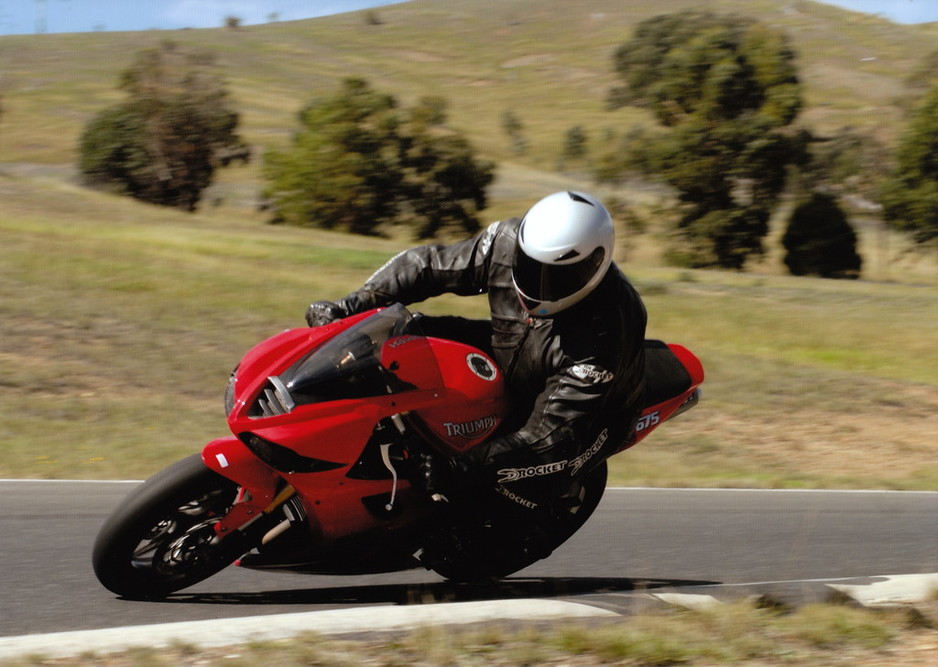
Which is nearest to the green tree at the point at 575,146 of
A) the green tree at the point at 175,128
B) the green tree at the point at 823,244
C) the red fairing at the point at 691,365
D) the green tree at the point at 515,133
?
the green tree at the point at 515,133

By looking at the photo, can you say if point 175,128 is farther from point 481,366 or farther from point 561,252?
point 561,252

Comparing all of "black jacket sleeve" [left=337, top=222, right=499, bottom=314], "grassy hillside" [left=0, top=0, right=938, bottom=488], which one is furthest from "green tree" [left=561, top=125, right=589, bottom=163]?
"black jacket sleeve" [left=337, top=222, right=499, bottom=314]

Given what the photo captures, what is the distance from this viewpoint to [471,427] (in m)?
4.47

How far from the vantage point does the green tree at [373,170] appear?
118ft

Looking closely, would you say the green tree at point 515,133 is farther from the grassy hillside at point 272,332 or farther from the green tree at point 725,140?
the grassy hillside at point 272,332

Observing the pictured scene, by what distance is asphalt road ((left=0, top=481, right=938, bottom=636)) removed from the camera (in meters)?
4.47

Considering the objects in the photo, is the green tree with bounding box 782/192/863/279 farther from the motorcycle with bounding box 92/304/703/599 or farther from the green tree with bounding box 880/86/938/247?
the motorcycle with bounding box 92/304/703/599

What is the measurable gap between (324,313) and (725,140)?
33716 millimetres

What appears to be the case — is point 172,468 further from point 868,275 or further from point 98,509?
point 868,275

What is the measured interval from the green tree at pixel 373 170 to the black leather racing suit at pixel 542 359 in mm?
31057

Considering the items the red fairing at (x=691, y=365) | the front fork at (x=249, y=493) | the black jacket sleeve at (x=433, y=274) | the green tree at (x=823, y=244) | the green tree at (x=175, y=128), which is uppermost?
the green tree at (x=175, y=128)

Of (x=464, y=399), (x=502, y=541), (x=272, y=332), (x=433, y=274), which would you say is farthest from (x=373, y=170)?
(x=464, y=399)

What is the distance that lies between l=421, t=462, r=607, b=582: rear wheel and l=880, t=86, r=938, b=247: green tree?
33669 mm

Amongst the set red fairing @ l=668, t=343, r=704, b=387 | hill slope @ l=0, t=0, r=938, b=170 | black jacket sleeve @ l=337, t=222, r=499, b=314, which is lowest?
red fairing @ l=668, t=343, r=704, b=387
